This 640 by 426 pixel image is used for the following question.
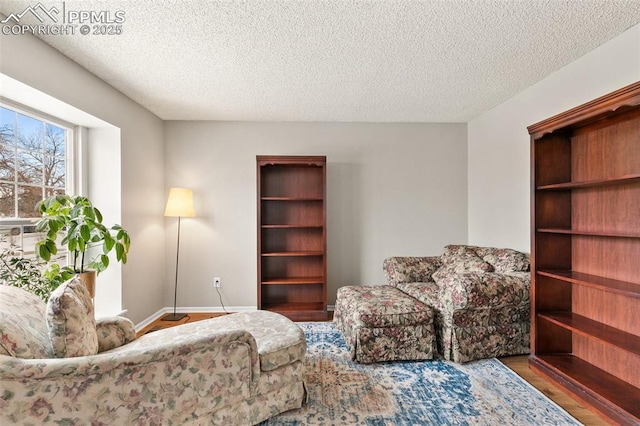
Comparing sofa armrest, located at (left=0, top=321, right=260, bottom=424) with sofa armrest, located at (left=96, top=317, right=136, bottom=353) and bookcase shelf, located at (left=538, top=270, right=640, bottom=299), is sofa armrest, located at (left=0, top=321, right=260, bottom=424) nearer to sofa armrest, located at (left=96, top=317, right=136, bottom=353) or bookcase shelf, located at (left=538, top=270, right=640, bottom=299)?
sofa armrest, located at (left=96, top=317, right=136, bottom=353)

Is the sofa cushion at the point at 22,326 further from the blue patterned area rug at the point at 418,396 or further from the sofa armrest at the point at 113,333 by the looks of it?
the blue patterned area rug at the point at 418,396

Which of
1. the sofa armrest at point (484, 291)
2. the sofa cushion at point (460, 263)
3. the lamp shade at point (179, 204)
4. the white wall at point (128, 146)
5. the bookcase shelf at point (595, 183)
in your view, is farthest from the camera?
the lamp shade at point (179, 204)

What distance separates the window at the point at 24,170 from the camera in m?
2.20

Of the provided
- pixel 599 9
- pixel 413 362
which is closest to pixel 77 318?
pixel 413 362

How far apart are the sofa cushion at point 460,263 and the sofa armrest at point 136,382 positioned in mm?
2247

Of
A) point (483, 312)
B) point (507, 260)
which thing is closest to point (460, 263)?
point (507, 260)

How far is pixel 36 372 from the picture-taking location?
3.86ft

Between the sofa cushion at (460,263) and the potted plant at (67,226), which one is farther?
the sofa cushion at (460,263)

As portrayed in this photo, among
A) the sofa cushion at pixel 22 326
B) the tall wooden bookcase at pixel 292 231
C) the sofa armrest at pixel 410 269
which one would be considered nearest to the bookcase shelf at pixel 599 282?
the sofa armrest at pixel 410 269

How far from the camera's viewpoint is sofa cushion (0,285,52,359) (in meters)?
1.24

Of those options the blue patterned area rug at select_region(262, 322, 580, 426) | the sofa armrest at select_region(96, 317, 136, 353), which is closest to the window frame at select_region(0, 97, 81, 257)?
the sofa armrest at select_region(96, 317, 136, 353)

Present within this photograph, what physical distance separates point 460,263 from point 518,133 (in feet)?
4.75

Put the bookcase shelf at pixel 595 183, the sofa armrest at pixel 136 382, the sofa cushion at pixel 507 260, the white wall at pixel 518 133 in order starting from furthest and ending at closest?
the sofa cushion at pixel 507 260 → the white wall at pixel 518 133 → the bookcase shelf at pixel 595 183 → the sofa armrest at pixel 136 382

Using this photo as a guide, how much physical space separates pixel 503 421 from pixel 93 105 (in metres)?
3.77
